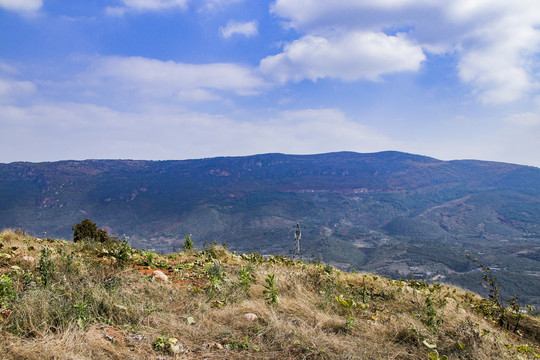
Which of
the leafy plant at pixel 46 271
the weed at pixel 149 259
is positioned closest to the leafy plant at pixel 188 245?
the weed at pixel 149 259

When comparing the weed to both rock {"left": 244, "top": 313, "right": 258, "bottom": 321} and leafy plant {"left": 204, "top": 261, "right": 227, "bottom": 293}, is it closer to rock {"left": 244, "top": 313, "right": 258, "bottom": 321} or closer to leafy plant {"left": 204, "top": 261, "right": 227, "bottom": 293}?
leafy plant {"left": 204, "top": 261, "right": 227, "bottom": 293}

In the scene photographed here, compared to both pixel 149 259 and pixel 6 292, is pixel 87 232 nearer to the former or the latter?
pixel 149 259

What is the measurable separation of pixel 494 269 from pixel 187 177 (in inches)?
6316

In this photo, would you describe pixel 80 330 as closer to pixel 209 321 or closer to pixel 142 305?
pixel 142 305

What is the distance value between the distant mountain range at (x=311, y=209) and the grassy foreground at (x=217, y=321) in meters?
47.9

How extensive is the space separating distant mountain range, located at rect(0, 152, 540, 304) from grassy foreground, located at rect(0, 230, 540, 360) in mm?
47899

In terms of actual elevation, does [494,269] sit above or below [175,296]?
below

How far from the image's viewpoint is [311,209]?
143000mm

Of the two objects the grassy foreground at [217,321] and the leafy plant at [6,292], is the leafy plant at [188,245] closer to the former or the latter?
the grassy foreground at [217,321]

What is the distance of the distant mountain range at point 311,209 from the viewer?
69.2 meters

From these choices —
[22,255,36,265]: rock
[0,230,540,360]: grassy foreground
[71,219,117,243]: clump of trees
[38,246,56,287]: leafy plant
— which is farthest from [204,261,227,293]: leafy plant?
[71,219,117,243]: clump of trees

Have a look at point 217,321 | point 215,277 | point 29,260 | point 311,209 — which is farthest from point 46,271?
point 311,209

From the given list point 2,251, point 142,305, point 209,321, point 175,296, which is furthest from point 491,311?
point 2,251

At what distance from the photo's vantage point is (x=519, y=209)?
12369cm
